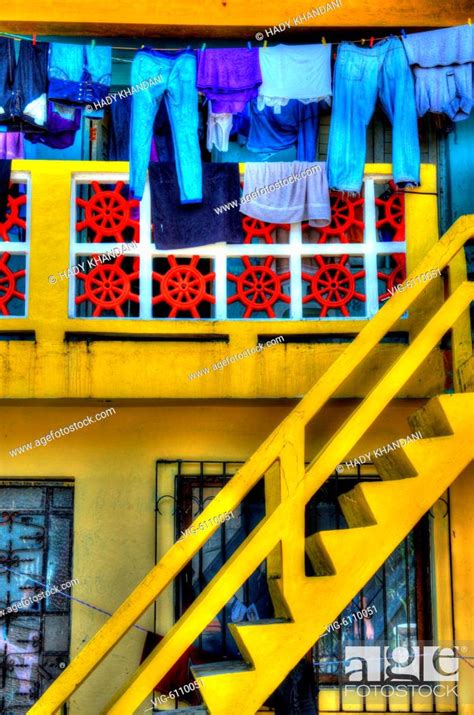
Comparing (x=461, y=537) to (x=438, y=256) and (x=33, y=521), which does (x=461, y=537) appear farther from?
(x=33, y=521)

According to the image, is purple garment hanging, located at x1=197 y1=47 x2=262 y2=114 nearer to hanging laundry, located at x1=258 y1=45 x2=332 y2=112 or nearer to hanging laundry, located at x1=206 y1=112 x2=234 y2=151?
hanging laundry, located at x1=258 y1=45 x2=332 y2=112

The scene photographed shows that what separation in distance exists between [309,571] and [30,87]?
467 centimetres

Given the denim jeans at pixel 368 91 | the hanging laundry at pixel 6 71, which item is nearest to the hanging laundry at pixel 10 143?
the hanging laundry at pixel 6 71

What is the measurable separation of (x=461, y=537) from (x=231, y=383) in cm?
230

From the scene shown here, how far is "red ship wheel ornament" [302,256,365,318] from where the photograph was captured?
6652 mm

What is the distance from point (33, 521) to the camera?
23.6ft

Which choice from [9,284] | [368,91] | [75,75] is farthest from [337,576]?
[75,75]

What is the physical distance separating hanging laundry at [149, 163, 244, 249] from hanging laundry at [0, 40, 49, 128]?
4.36 ft

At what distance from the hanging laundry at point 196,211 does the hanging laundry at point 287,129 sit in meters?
1.15

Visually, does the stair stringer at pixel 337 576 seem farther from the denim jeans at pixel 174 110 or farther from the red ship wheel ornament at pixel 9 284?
the red ship wheel ornament at pixel 9 284

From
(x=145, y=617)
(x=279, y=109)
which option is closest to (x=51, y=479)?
(x=145, y=617)

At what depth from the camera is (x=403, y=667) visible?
275 inches

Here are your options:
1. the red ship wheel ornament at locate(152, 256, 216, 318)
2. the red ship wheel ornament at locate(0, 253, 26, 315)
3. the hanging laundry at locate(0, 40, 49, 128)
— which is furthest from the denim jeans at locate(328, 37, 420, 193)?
the red ship wheel ornament at locate(0, 253, 26, 315)

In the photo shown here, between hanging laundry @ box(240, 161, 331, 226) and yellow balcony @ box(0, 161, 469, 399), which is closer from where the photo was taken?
yellow balcony @ box(0, 161, 469, 399)
